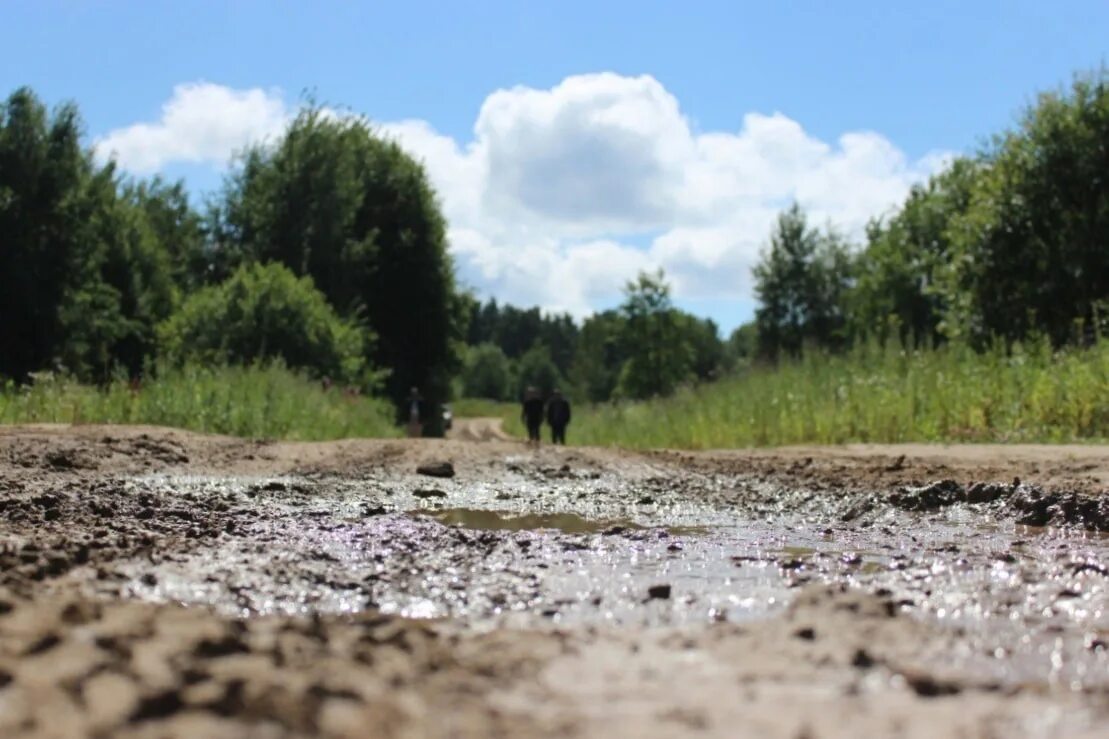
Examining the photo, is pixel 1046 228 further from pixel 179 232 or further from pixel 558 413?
pixel 179 232

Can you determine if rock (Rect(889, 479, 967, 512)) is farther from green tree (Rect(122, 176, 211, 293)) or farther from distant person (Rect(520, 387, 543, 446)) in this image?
green tree (Rect(122, 176, 211, 293))

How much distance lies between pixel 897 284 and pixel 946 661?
47348 millimetres

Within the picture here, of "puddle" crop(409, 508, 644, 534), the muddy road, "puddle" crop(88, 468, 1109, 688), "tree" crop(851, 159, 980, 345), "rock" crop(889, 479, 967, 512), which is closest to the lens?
the muddy road

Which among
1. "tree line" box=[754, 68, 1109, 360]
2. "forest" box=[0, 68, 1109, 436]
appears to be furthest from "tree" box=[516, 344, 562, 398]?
"tree line" box=[754, 68, 1109, 360]

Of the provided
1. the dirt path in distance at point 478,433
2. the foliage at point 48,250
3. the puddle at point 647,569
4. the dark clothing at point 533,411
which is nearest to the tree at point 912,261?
the dirt path in distance at point 478,433

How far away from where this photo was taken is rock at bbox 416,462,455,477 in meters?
9.38

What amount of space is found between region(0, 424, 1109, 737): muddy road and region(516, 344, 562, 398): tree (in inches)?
4831

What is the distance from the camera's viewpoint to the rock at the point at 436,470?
938 cm

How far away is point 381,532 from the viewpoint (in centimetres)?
509

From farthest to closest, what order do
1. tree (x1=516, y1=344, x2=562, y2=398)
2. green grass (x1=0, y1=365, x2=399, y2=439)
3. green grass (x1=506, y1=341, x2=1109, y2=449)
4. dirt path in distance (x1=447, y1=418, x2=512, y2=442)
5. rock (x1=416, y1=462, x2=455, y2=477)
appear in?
tree (x1=516, y1=344, x2=562, y2=398), dirt path in distance (x1=447, y1=418, x2=512, y2=442), green grass (x1=0, y1=365, x2=399, y2=439), green grass (x1=506, y1=341, x2=1109, y2=449), rock (x1=416, y1=462, x2=455, y2=477)

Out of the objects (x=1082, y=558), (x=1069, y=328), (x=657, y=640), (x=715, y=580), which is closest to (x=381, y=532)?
(x=715, y=580)

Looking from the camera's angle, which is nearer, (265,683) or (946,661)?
(265,683)

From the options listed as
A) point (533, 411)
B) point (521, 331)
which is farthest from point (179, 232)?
point (521, 331)

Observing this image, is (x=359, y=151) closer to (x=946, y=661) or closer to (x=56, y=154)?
(x=56, y=154)
